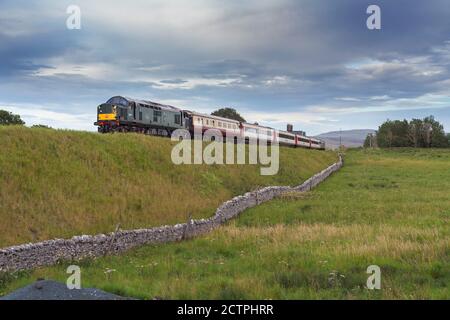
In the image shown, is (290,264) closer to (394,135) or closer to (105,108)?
(105,108)

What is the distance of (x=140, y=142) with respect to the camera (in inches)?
1270

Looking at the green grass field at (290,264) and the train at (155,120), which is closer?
the green grass field at (290,264)

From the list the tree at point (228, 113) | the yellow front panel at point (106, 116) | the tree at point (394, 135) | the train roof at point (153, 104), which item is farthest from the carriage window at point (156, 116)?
the tree at point (394, 135)

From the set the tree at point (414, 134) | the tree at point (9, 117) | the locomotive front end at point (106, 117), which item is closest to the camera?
the locomotive front end at point (106, 117)

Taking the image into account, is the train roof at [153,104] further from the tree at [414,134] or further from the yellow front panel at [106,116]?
the tree at [414,134]

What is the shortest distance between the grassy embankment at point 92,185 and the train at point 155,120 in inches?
297

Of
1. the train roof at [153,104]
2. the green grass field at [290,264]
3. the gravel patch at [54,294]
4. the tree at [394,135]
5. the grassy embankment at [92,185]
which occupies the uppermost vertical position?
the tree at [394,135]

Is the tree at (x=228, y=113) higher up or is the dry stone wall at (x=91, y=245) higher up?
the tree at (x=228, y=113)

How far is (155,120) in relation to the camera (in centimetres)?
4584

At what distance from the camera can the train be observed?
40.6 m

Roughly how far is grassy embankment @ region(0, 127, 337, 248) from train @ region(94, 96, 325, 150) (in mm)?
7537

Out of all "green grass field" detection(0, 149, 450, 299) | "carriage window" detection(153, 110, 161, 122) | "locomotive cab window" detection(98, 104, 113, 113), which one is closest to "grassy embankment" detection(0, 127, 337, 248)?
"green grass field" detection(0, 149, 450, 299)

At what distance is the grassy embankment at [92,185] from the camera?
18.9m

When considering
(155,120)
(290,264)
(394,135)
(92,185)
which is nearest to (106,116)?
(155,120)
